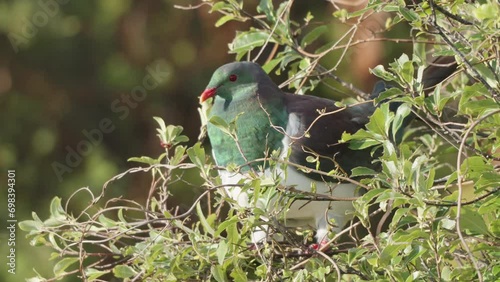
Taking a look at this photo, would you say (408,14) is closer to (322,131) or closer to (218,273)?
(218,273)

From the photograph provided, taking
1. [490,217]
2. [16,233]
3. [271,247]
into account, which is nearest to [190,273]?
[271,247]

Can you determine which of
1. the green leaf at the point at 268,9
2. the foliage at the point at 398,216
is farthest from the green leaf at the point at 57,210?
the green leaf at the point at 268,9

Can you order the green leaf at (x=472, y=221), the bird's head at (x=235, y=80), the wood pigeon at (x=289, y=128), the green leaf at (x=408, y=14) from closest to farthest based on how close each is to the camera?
the green leaf at (x=472, y=221) < the green leaf at (x=408, y=14) < the wood pigeon at (x=289, y=128) < the bird's head at (x=235, y=80)

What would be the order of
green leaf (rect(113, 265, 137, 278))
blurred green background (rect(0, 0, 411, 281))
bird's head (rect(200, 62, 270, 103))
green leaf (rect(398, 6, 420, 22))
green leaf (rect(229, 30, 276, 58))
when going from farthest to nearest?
blurred green background (rect(0, 0, 411, 281)), bird's head (rect(200, 62, 270, 103)), green leaf (rect(229, 30, 276, 58)), green leaf (rect(113, 265, 137, 278)), green leaf (rect(398, 6, 420, 22))

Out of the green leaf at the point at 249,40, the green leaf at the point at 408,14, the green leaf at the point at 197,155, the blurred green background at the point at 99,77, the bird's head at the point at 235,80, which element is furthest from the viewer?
the blurred green background at the point at 99,77

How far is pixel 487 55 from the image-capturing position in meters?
2.06

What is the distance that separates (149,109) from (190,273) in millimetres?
3087

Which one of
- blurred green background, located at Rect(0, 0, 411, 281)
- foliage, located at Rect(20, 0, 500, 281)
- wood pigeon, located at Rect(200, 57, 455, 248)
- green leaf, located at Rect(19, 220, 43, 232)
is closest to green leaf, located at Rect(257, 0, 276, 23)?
wood pigeon, located at Rect(200, 57, 455, 248)

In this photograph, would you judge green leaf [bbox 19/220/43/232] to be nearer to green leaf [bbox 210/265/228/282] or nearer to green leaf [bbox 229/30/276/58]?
green leaf [bbox 210/265/228/282]

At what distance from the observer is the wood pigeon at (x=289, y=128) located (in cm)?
286

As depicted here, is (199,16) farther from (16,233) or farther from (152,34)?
(16,233)

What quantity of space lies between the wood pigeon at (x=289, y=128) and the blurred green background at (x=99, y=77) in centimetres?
197

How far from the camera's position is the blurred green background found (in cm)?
498

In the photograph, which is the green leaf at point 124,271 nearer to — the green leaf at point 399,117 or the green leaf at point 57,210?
Answer: the green leaf at point 57,210
